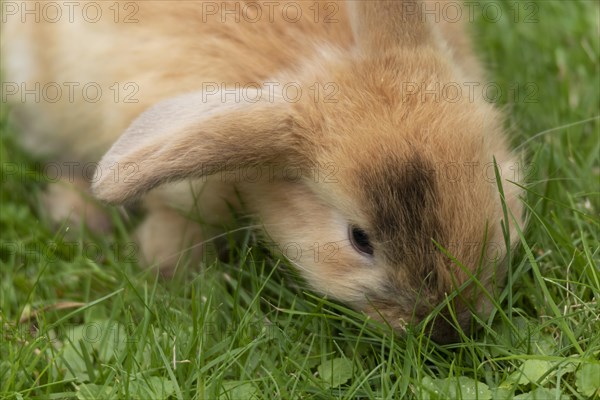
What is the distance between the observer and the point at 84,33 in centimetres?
381

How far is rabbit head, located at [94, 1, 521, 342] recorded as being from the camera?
2.87 meters

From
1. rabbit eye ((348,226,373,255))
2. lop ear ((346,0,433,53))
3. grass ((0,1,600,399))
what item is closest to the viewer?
grass ((0,1,600,399))

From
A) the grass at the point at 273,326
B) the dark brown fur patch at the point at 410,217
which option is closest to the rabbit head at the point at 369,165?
the dark brown fur patch at the point at 410,217

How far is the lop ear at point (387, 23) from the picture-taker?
3195 millimetres

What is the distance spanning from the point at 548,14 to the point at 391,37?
2009 mm

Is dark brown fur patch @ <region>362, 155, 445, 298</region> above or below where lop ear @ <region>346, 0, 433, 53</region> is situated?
below

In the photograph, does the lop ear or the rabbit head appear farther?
the lop ear

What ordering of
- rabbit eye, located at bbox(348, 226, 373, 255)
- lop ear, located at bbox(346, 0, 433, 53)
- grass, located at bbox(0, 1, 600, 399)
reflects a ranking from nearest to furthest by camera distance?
grass, located at bbox(0, 1, 600, 399) < rabbit eye, located at bbox(348, 226, 373, 255) < lop ear, located at bbox(346, 0, 433, 53)

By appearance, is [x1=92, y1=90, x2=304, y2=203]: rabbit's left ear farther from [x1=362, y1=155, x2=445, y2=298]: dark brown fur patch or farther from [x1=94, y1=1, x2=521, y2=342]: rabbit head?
[x1=362, y1=155, x2=445, y2=298]: dark brown fur patch

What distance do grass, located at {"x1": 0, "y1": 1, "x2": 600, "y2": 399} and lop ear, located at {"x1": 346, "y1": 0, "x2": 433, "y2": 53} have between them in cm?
→ 71

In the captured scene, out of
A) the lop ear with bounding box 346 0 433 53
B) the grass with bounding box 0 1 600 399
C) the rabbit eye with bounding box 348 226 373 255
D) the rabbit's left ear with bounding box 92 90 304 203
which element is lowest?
the grass with bounding box 0 1 600 399

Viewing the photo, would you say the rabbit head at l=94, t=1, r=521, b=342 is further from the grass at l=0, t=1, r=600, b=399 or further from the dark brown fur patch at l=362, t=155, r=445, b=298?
the grass at l=0, t=1, r=600, b=399

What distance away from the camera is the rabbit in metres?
2.88

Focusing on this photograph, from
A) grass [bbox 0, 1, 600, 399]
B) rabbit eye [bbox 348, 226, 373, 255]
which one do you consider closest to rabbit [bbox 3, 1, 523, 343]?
rabbit eye [bbox 348, 226, 373, 255]
